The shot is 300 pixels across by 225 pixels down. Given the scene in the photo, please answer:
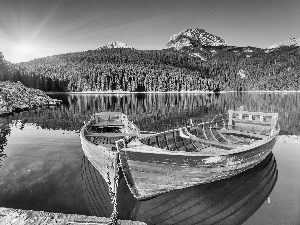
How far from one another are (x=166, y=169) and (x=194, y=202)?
2.36 metres

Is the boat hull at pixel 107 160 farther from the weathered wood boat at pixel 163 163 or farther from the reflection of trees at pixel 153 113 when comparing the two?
the reflection of trees at pixel 153 113

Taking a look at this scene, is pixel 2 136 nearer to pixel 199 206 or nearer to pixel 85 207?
pixel 85 207

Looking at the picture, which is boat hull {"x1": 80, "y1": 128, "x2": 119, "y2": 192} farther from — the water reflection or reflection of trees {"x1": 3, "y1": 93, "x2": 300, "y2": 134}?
Answer: reflection of trees {"x1": 3, "y1": 93, "x2": 300, "y2": 134}

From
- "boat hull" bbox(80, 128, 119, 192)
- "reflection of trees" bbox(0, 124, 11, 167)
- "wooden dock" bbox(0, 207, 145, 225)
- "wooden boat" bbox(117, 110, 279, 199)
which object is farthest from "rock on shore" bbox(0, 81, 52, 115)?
"wooden boat" bbox(117, 110, 279, 199)

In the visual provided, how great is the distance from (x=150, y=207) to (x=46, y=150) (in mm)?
12962

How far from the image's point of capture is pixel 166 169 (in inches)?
438

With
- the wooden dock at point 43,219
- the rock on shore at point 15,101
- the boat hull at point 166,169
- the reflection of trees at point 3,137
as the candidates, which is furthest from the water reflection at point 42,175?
the rock on shore at point 15,101

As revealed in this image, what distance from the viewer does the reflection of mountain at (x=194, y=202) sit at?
10656 millimetres

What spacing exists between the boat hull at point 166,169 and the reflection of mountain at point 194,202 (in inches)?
23.4

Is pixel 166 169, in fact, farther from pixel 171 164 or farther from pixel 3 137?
pixel 3 137

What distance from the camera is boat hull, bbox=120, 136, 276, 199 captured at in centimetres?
1075

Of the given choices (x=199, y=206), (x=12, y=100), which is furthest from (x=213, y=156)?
(x=12, y=100)

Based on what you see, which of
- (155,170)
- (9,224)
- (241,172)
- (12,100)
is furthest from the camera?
(12,100)

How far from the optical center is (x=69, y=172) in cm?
1574
